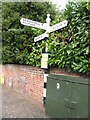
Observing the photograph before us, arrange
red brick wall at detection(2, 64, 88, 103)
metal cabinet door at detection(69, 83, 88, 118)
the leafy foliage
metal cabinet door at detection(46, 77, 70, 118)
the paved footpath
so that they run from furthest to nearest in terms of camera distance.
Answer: red brick wall at detection(2, 64, 88, 103) < the paved footpath < the leafy foliage < metal cabinet door at detection(46, 77, 70, 118) < metal cabinet door at detection(69, 83, 88, 118)

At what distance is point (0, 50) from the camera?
21.8ft

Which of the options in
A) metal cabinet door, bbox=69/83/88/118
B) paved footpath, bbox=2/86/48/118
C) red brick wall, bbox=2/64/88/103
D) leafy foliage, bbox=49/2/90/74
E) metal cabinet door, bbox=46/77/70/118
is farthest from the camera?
red brick wall, bbox=2/64/88/103

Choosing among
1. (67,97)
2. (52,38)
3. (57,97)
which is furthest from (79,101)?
(52,38)

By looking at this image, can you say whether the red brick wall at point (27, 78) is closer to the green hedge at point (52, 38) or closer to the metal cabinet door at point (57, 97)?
the green hedge at point (52, 38)

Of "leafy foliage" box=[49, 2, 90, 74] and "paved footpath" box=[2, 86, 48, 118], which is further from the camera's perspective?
"paved footpath" box=[2, 86, 48, 118]

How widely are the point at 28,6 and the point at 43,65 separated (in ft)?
11.4

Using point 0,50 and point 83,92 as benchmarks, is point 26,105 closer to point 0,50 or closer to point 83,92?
point 83,92

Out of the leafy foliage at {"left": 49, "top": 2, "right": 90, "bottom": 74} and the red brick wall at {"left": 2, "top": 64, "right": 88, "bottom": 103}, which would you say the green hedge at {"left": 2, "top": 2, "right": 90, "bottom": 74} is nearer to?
the leafy foliage at {"left": 49, "top": 2, "right": 90, "bottom": 74}

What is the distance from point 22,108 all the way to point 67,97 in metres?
1.87

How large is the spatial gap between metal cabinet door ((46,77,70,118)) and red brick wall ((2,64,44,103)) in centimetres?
123

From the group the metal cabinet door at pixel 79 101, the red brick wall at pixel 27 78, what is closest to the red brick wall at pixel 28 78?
the red brick wall at pixel 27 78

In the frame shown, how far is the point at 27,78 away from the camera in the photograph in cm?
543

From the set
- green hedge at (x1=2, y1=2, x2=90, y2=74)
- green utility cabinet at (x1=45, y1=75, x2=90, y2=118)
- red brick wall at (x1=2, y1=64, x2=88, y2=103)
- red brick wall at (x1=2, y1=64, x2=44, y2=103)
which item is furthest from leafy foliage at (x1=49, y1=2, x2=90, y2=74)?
red brick wall at (x1=2, y1=64, x2=44, y2=103)

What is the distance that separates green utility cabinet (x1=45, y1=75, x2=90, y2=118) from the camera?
8.50ft
